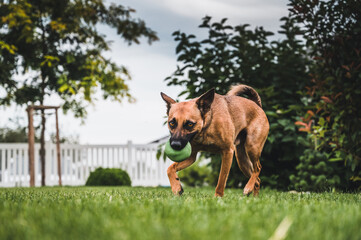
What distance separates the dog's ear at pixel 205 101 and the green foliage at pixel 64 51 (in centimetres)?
958

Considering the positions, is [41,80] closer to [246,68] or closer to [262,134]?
[246,68]

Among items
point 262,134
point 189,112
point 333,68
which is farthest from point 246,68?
point 189,112

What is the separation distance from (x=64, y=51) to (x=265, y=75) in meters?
9.50

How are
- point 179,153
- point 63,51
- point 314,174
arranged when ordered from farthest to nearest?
point 63,51 → point 314,174 → point 179,153

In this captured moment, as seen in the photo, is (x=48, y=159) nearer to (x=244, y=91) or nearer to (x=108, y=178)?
(x=108, y=178)

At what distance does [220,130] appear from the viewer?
4.04 meters

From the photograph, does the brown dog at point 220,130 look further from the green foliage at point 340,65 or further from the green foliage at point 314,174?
→ the green foliage at point 314,174

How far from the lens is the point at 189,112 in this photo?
378cm

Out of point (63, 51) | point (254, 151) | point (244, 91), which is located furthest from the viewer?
point (63, 51)

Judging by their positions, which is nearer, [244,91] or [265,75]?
[244,91]

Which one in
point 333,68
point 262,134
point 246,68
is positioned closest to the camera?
point 262,134

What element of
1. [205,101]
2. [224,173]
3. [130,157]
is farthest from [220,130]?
[130,157]

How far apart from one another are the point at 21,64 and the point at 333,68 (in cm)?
1167

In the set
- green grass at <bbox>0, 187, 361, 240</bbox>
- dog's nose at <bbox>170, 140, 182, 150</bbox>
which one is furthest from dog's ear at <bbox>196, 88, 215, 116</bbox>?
green grass at <bbox>0, 187, 361, 240</bbox>
